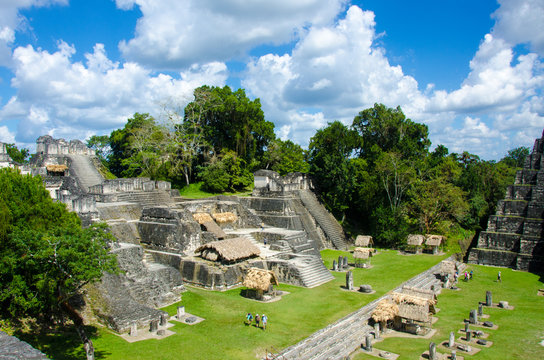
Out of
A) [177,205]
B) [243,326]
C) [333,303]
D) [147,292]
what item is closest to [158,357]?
[243,326]

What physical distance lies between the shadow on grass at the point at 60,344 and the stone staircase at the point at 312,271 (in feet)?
32.4

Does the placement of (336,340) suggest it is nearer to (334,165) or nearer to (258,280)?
(258,280)

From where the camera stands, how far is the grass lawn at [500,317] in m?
12.7

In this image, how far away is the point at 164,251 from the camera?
1952cm

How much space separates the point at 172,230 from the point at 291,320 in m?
8.08

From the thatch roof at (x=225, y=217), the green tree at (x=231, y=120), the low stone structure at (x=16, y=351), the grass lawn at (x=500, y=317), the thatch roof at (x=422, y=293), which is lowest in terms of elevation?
the grass lawn at (x=500, y=317)

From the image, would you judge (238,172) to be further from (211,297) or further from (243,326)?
(243,326)

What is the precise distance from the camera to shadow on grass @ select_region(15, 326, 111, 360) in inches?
423

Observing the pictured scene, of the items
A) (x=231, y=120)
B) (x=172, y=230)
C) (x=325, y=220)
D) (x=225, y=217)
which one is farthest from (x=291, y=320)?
(x=231, y=120)

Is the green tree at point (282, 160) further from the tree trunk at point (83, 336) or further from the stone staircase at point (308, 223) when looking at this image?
the tree trunk at point (83, 336)

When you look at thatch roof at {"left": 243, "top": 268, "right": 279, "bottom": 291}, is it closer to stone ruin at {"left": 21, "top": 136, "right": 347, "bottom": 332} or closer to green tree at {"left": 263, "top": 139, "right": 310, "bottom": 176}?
stone ruin at {"left": 21, "top": 136, "right": 347, "bottom": 332}

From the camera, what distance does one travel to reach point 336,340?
13.0 m

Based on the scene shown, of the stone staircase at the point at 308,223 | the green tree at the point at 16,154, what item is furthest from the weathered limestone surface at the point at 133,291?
the green tree at the point at 16,154

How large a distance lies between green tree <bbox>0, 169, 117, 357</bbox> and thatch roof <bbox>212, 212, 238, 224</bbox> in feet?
41.1
